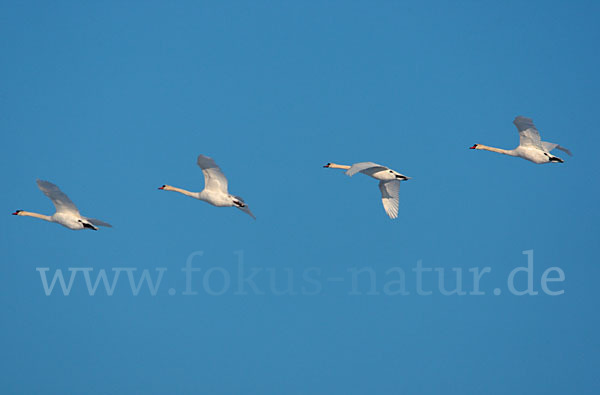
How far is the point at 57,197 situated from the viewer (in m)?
52.2

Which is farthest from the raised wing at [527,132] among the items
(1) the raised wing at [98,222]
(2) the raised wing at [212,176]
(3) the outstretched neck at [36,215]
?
(3) the outstretched neck at [36,215]

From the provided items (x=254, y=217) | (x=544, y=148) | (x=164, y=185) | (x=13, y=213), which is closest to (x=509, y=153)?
(x=544, y=148)

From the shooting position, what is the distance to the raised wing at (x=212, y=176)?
52312 mm

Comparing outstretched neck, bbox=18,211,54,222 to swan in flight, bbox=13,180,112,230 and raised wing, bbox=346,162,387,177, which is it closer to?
swan in flight, bbox=13,180,112,230

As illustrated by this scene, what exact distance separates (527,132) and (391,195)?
7588 mm

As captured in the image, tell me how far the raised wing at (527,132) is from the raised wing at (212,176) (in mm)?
14416

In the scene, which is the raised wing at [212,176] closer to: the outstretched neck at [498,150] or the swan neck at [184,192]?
the swan neck at [184,192]

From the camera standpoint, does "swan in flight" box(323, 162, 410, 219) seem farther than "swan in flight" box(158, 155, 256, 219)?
Yes

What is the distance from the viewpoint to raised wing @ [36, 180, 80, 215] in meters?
51.1

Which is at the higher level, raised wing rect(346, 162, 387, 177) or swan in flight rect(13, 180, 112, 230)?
raised wing rect(346, 162, 387, 177)

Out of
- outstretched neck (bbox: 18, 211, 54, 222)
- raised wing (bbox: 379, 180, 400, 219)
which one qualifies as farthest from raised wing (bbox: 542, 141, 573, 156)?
outstretched neck (bbox: 18, 211, 54, 222)

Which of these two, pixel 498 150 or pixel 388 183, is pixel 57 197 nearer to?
Answer: pixel 388 183

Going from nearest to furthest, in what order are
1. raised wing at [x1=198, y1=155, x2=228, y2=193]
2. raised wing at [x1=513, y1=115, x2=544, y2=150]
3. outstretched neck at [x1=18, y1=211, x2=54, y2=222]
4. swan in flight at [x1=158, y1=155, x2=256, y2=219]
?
raised wing at [x1=198, y1=155, x2=228, y2=193] < swan in flight at [x1=158, y1=155, x2=256, y2=219] < raised wing at [x1=513, y1=115, x2=544, y2=150] < outstretched neck at [x1=18, y1=211, x2=54, y2=222]

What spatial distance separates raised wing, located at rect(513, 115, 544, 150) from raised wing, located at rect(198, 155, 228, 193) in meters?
14.4
